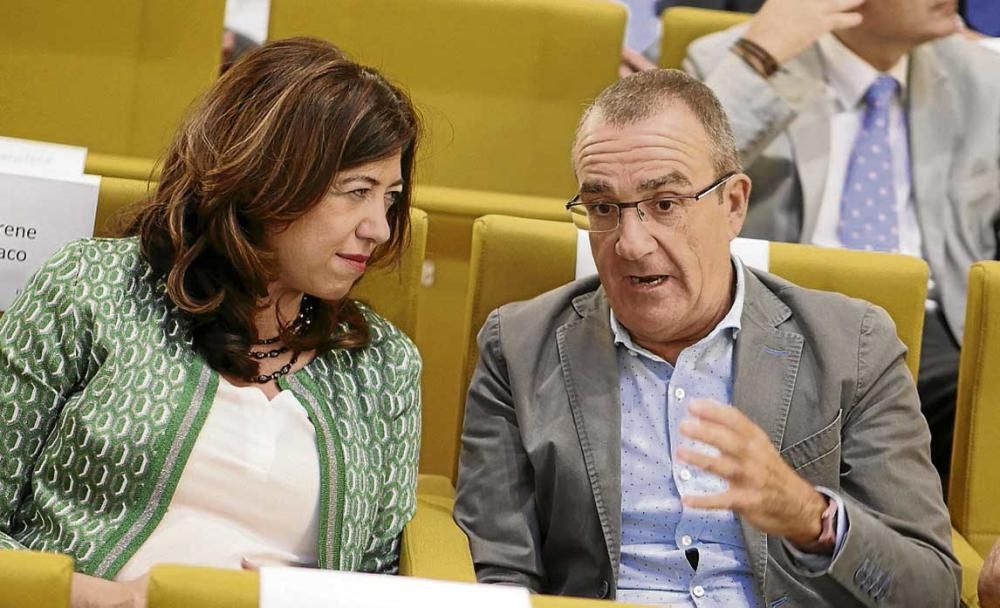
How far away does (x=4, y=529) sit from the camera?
1673mm

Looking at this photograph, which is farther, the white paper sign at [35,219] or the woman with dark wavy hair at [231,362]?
the white paper sign at [35,219]

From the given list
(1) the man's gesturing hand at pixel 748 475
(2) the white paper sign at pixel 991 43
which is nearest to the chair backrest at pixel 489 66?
(2) the white paper sign at pixel 991 43

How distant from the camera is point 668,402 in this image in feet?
6.31

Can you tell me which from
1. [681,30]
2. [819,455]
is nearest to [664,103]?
[819,455]

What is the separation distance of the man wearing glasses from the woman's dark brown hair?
1.06ft

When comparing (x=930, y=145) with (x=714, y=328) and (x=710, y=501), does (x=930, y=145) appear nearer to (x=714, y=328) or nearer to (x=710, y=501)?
(x=714, y=328)

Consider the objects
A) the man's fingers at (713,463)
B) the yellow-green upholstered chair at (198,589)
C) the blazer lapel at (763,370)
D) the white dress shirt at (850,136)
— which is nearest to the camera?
the yellow-green upholstered chair at (198,589)

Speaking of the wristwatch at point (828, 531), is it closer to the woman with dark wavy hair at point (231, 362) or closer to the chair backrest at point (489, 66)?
the woman with dark wavy hair at point (231, 362)

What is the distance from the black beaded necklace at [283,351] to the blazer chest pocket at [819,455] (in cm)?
66

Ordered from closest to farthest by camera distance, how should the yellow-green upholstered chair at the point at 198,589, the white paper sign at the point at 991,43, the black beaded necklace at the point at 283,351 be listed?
the yellow-green upholstered chair at the point at 198,589 → the black beaded necklace at the point at 283,351 → the white paper sign at the point at 991,43

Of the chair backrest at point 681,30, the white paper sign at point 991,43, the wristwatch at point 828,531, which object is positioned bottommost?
the wristwatch at point 828,531

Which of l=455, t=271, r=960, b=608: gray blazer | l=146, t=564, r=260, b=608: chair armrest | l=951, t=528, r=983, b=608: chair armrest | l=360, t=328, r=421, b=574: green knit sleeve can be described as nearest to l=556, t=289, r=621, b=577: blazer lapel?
l=455, t=271, r=960, b=608: gray blazer

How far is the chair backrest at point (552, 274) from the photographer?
6.90 ft

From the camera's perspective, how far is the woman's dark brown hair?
172cm
